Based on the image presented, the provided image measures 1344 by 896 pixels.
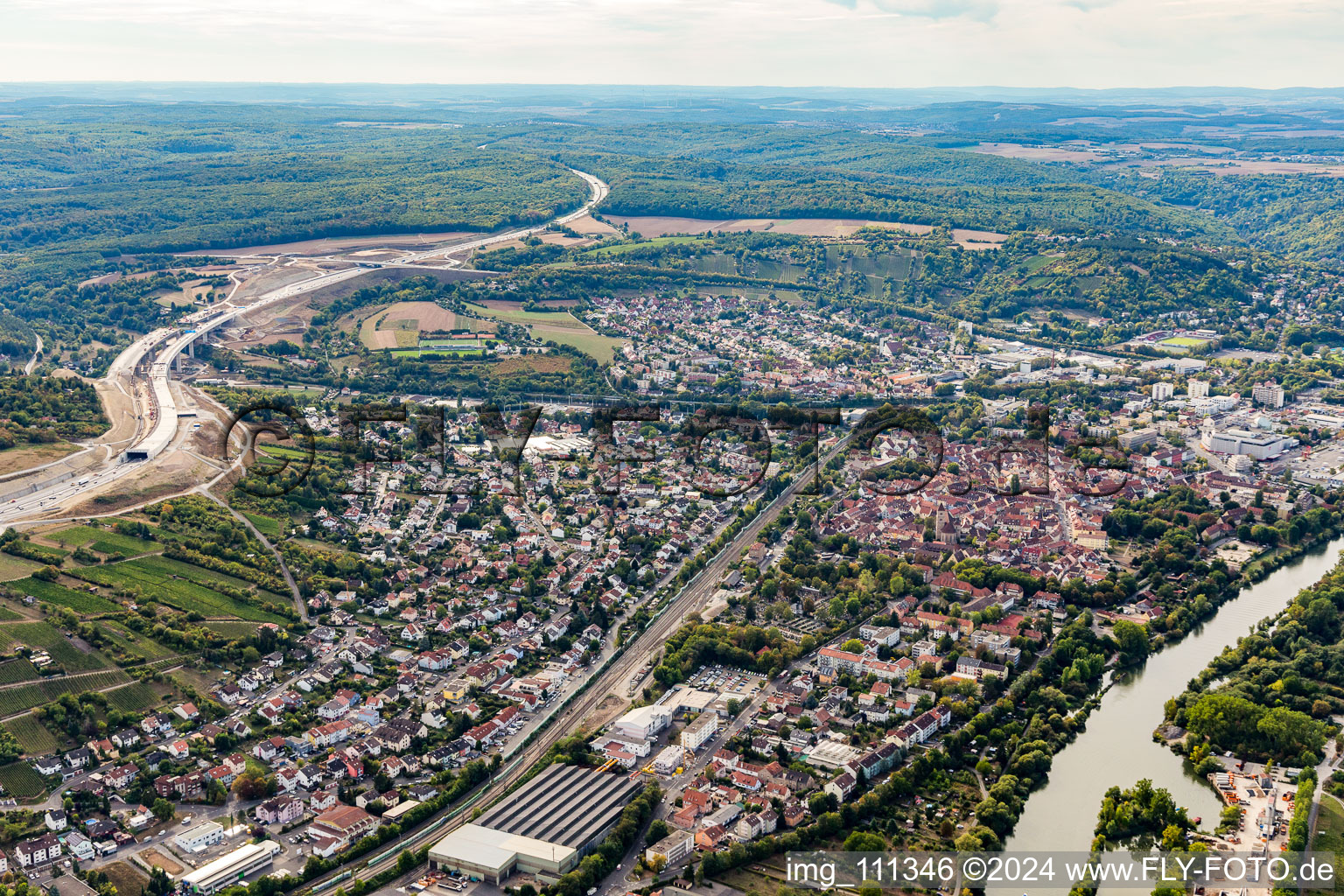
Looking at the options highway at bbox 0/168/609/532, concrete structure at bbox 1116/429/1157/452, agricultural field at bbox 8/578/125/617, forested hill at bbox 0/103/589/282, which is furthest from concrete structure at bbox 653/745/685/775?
forested hill at bbox 0/103/589/282

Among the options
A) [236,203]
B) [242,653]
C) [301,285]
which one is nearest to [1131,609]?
[242,653]

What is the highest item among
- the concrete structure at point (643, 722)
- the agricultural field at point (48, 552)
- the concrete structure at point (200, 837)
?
the agricultural field at point (48, 552)

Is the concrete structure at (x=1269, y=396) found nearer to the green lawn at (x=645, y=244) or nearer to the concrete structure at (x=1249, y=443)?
the concrete structure at (x=1249, y=443)

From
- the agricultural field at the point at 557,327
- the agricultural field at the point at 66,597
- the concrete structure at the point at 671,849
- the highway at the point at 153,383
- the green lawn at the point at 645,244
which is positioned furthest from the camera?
the green lawn at the point at 645,244

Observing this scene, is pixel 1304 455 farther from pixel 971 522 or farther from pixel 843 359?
pixel 843 359

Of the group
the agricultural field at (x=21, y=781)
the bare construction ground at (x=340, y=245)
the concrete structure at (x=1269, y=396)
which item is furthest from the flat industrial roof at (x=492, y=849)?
the bare construction ground at (x=340, y=245)

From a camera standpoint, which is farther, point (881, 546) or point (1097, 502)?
point (1097, 502)

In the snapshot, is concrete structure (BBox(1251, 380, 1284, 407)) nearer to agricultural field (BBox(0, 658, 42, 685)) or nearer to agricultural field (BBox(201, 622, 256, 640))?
agricultural field (BBox(201, 622, 256, 640))
